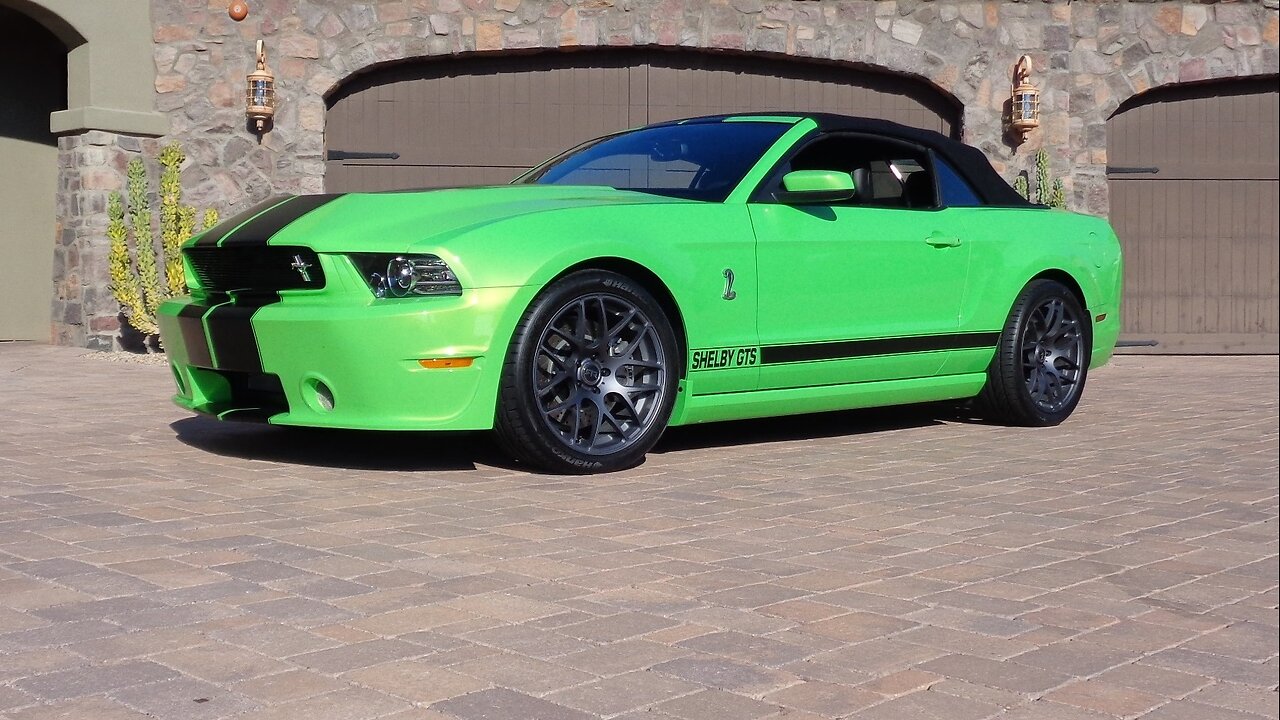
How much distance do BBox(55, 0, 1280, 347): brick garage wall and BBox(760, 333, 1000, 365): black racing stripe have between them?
7.18 metres

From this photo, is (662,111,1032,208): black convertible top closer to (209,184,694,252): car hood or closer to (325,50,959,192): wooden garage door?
(209,184,694,252): car hood

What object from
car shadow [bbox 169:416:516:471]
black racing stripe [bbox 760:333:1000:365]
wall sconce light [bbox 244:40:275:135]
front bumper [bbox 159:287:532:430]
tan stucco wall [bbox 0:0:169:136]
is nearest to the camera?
front bumper [bbox 159:287:532:430]

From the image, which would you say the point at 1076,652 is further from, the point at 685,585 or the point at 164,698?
the point at 164,698

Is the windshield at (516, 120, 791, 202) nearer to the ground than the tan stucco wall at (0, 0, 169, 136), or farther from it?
nearer to the ground

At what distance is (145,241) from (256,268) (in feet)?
25.4

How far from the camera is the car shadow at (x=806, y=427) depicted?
695 cm

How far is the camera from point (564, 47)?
13.7 meters

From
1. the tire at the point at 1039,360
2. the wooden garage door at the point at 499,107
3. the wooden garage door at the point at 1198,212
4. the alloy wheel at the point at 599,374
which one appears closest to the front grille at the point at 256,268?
the alloy wheel at the point at 599,374

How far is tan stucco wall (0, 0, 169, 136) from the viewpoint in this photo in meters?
13.0

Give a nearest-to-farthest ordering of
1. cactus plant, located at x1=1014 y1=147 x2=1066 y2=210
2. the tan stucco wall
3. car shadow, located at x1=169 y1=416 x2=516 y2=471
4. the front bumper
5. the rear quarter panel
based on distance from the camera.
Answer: the front bumper, car shadow, located at x1=169 y1=416 x2=516 y2=471, the rear quarter panel, the tan stucco wall, cactus plant, located at x1=1014 y1=147 x2=1066 y2=210

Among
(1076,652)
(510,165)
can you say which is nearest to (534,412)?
(1076,652)

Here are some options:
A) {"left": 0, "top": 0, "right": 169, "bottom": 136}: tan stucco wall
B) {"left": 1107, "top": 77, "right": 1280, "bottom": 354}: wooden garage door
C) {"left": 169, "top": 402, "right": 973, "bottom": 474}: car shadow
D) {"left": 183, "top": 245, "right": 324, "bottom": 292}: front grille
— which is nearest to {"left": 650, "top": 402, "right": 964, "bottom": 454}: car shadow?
{"left": 169, "top": 402, "right": 973, "bottom": 474}: car shadow

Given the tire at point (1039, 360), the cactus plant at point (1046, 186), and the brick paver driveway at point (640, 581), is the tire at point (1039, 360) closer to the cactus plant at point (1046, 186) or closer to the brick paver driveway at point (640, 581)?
the brick paver driveway at point (640, 581)

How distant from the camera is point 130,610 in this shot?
3.57 m
